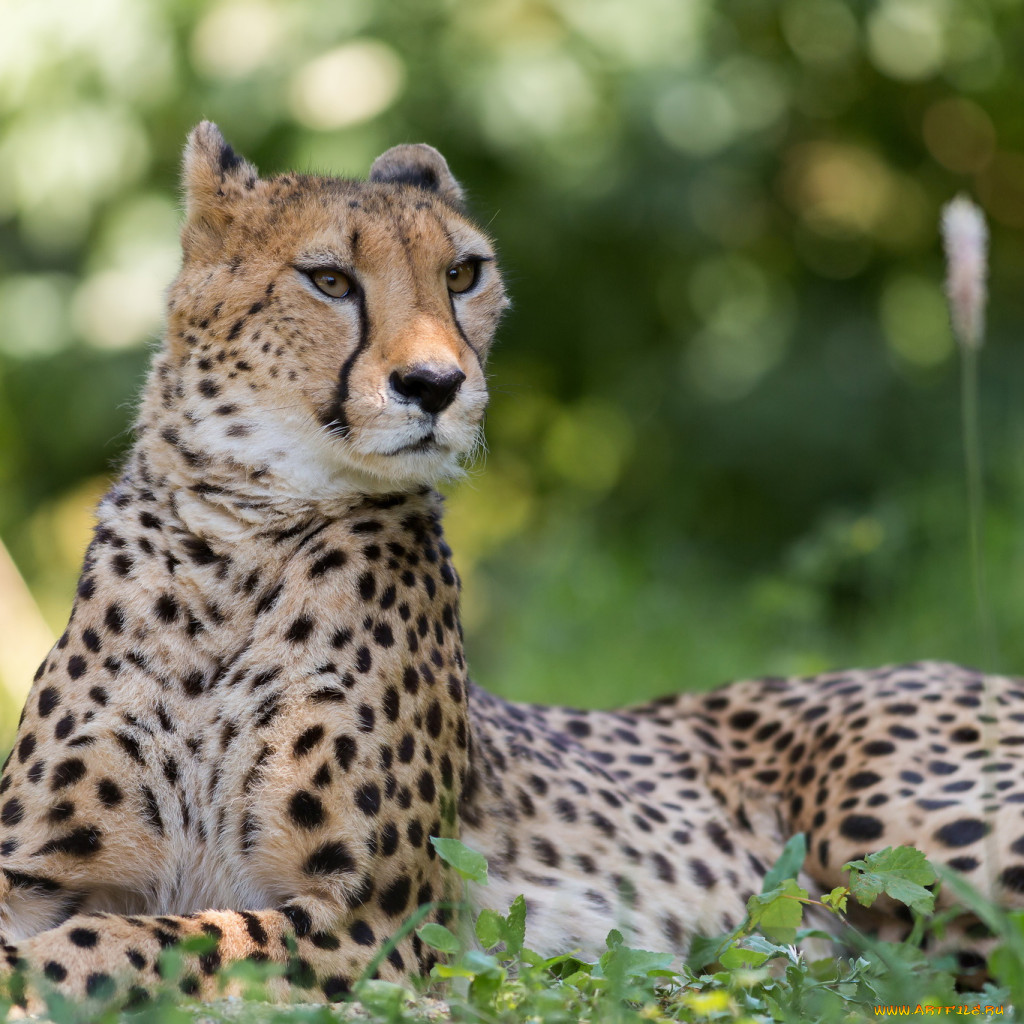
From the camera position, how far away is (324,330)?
2.88 meters

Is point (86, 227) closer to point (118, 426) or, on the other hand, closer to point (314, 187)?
point (118, 426)

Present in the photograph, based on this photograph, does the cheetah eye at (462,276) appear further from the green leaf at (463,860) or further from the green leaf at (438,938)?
the green leaf at (438,938)

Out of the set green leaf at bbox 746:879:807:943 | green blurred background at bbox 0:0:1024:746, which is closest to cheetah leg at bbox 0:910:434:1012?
green leaf at bbox 746:879:807:943

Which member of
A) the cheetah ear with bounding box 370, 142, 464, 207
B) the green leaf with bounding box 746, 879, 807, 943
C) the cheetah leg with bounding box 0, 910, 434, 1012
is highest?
the cheetah ear with bounding box 370, 142, 464, 207

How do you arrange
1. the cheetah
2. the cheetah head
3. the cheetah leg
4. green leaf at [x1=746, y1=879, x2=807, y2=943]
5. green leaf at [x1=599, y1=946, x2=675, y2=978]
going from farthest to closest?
the cheetah head → the cheetah → green leaf at [x1=746, y1=879, x2=807, y2=943] → the cheetah leg → green leaf at [x1=599, y1=946, x2=675, y2=978]

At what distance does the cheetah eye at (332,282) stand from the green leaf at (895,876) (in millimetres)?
1439

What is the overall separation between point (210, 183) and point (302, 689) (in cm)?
113

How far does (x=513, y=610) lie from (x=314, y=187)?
4.64 metres

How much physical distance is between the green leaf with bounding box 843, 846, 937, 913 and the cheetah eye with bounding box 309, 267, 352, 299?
4.72 ft

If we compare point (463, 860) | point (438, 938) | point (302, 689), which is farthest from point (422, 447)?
point (438, 938)

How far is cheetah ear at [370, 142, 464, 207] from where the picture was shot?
141 inches

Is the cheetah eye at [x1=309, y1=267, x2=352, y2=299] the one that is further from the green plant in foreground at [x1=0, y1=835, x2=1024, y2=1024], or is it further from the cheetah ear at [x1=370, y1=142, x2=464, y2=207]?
the green plant in foreground at [x1=0, y1=835, x2=1024, y2=1024]

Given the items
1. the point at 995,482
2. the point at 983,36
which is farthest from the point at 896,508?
the point at 983,36

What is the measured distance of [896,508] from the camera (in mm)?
6324
